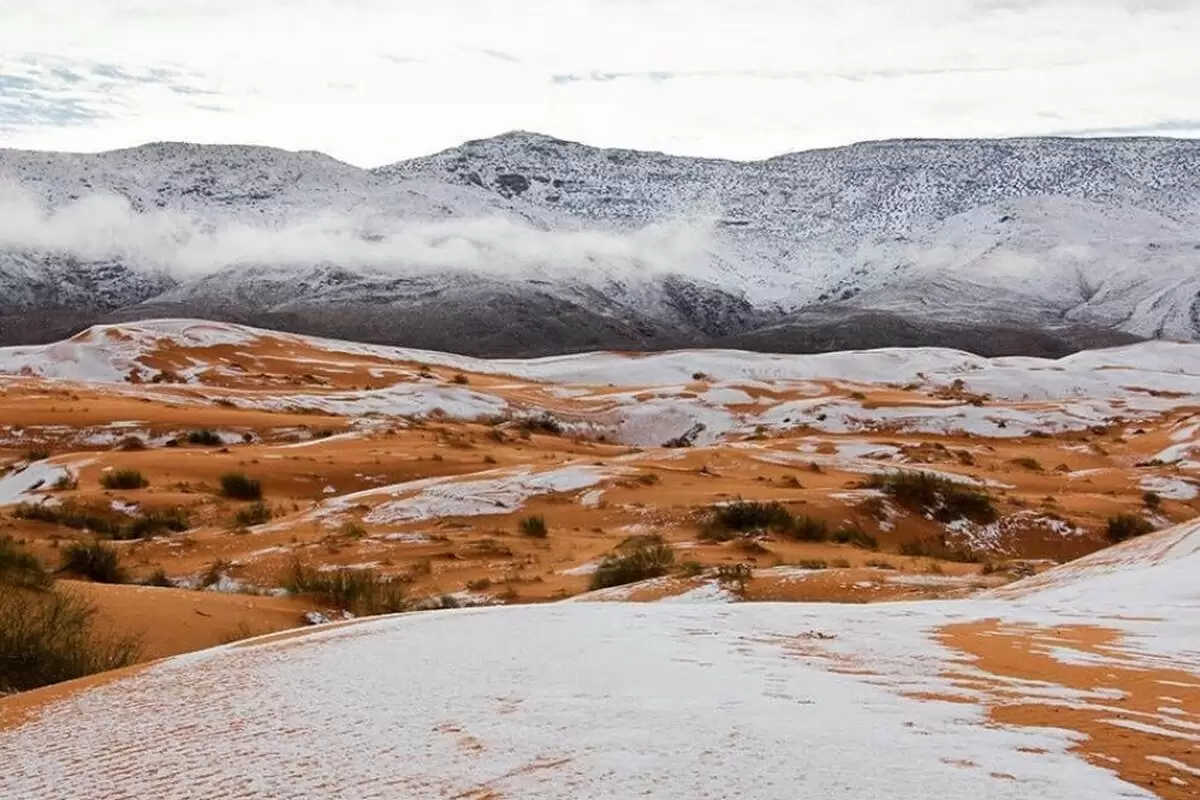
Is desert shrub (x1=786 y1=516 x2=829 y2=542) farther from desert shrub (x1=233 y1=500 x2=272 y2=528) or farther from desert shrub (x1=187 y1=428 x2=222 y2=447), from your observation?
desert shrub (x1=187 y1=428 x2=222 y2=447)

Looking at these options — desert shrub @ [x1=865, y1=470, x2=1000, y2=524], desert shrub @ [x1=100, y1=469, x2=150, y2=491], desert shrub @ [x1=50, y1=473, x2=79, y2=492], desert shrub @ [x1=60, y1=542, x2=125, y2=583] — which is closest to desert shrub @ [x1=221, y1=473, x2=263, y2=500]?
desert shrub @ [x1=100, y1=469, x2=150, y2=491]

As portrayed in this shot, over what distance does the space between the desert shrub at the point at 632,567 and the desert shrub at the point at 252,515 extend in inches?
297

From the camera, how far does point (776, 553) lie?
16.0 m

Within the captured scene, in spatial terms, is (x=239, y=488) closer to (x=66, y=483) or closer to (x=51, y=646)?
(x=66, y=483)

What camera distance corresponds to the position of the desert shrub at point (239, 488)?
75.7 feet

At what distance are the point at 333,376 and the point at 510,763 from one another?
5297cm

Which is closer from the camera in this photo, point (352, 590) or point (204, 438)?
point (352, 590)

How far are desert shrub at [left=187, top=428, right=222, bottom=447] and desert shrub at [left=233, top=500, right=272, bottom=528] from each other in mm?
11811

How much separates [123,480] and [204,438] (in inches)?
361

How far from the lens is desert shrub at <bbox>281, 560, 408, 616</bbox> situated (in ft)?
38.5

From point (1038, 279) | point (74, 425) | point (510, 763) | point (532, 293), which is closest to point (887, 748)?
point (510, 763)

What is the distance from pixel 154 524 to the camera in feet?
63.3

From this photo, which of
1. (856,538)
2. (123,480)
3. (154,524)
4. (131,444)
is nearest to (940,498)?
(856,538)

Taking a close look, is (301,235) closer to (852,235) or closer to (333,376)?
(852,235)
